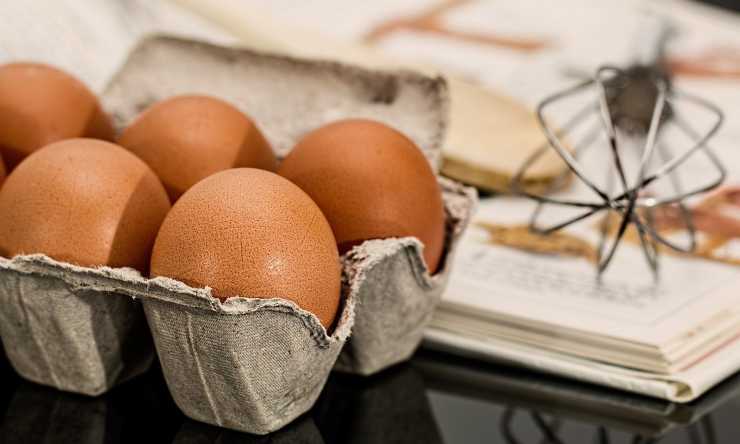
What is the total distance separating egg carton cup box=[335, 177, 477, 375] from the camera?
60 centimetres

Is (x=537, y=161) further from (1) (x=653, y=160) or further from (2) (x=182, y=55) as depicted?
(2) (x=182, y=55)

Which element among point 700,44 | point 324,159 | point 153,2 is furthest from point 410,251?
point 700,44

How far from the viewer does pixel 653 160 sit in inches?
43.2

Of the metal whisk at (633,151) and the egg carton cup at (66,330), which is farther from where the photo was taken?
the metal whisk at (633,151)

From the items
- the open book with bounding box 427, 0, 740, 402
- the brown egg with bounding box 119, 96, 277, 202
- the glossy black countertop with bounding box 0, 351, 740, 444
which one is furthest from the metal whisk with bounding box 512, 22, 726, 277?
the brown egg with bounding box 119, 96, 277, 202

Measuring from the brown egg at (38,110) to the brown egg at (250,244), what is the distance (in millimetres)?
170

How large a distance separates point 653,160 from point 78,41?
586 mm

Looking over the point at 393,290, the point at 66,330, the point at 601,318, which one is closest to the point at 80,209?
the point at 66,330

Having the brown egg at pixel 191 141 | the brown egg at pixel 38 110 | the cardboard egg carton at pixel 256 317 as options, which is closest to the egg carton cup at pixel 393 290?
the cardboard egg carton at pixel 256 317

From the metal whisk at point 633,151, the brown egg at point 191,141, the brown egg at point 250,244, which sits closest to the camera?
the brown egg at point 250,244

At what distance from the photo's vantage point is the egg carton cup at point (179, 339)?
1.77 ft

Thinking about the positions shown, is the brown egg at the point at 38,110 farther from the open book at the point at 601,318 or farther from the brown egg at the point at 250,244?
the open book at the point at 601,318

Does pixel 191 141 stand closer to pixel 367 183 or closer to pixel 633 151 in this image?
pixel 367 183

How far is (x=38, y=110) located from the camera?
0.68 meters
